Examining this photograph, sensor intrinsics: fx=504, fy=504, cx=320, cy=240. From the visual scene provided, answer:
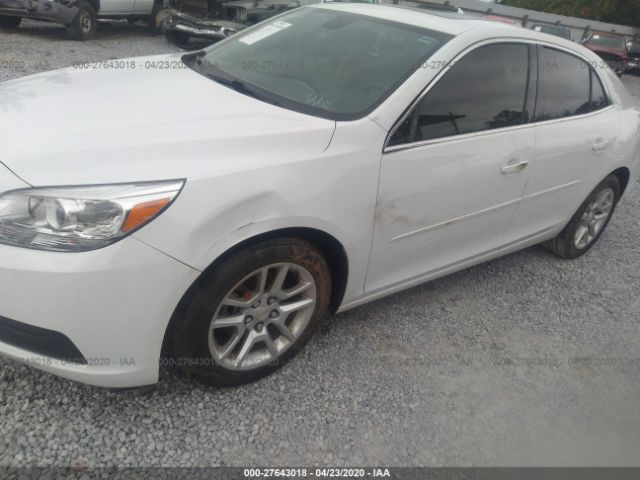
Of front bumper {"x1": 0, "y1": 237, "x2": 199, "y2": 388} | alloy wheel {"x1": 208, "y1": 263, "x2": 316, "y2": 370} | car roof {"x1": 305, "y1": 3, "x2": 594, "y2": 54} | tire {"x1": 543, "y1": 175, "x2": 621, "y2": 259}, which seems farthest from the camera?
tire {"x1": 543, "y1": 175, "x2": 621, "y2": 259}

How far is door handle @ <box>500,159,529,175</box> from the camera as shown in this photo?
270 centimetres

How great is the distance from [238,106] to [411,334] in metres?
1.53

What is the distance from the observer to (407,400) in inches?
92.9

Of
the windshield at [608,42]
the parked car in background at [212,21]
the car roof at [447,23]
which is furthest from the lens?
the windshield at [608,42]

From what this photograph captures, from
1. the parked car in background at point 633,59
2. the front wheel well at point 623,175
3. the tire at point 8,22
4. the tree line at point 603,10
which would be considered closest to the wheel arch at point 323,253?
the front wheel well at point 623,175

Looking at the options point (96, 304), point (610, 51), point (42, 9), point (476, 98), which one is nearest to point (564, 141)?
point (476, 98)

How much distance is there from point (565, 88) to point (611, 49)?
17.4 m

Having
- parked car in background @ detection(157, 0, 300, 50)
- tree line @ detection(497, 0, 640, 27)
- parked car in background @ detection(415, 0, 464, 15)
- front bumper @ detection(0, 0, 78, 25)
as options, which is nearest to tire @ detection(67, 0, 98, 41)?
front bumper @ detection(0, 0, 78, 25)

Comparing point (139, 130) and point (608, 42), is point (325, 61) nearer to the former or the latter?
point (139, 130)

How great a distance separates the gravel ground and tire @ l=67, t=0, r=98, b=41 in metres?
8.49

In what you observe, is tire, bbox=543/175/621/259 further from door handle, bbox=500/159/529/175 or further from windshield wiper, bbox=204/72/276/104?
windshield wiper, bbox=204/72/276/104

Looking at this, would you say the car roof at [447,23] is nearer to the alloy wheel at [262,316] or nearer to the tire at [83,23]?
the alloy wheel at [262,316]

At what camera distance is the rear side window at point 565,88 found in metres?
2.96

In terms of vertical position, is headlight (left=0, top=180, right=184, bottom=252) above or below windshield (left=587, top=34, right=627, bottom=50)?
above
